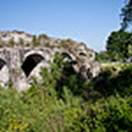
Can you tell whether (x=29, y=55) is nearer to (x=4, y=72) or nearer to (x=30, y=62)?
(x=30, y=62)

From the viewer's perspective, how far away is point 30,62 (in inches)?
1291

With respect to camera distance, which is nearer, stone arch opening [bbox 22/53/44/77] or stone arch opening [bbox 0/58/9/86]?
stone arch opening [bbox 0/58/9/86]

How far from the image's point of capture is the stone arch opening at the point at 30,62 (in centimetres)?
3099

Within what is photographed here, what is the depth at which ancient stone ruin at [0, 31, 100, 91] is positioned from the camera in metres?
29.1

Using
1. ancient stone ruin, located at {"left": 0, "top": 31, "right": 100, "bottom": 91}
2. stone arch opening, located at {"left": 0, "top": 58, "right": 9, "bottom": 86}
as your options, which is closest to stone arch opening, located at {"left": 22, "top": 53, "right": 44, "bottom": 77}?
ancient stone ruin, located at {"left": 0, "top": 31, "right": 100, "bottom": 91}

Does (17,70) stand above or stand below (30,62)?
below

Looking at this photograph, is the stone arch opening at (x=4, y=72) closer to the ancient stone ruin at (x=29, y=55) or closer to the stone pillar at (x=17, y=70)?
the ancient stone ruin at (x=29, y=55)

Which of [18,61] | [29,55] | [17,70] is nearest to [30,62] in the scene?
[29,55]

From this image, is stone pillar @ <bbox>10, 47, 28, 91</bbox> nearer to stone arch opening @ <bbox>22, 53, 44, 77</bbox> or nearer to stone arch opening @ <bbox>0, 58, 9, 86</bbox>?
stone arch opening @ <bbox>0, 58, 9, 86</bbox>

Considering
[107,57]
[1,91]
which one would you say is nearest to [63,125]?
[1,91]

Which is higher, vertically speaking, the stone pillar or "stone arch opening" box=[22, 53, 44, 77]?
"stone arch opening" box=[22, 53, 44, 77]

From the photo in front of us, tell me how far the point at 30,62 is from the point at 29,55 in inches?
89.6

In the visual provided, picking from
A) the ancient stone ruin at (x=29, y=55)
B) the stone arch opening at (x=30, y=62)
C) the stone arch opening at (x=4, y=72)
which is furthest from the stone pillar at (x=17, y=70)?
the stone arch opening at (x=30, y=62)

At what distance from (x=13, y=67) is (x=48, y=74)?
15.6ft
